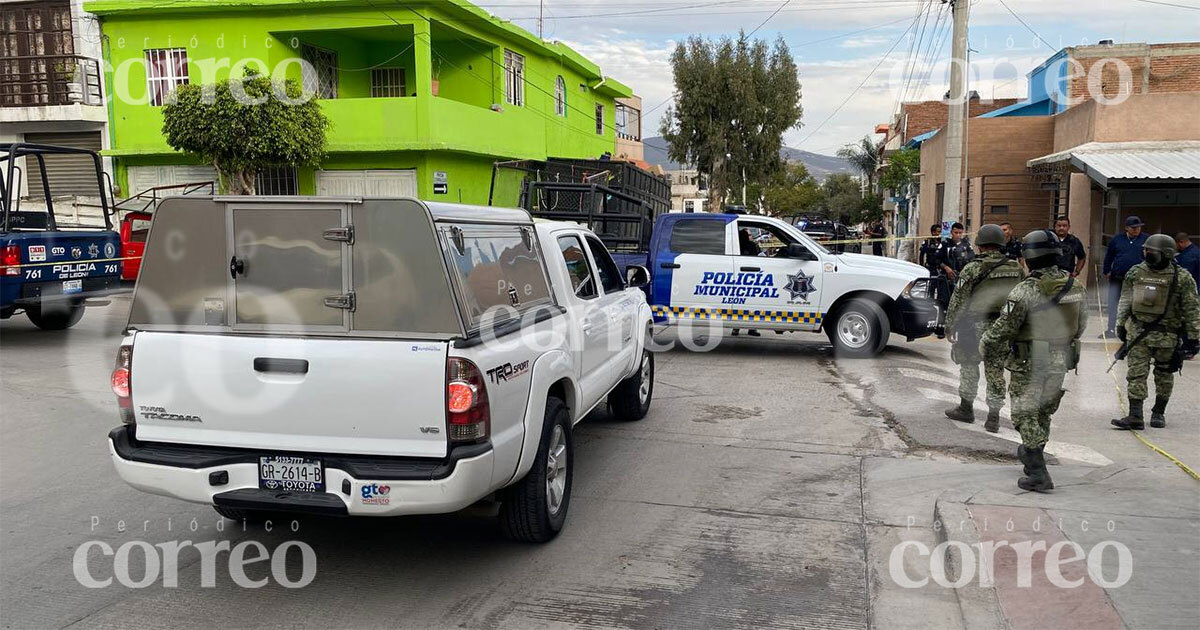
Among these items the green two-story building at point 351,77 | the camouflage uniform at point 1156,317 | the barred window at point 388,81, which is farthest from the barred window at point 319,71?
the camouflage uniform at point 1156,317

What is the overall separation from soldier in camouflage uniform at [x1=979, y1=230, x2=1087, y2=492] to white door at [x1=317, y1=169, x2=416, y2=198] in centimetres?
1864

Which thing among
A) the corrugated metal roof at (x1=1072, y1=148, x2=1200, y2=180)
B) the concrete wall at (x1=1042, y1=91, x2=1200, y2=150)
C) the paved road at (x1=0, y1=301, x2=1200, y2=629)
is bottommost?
the paved road at (x1=0, y1=301, x2=1200, y2=629)

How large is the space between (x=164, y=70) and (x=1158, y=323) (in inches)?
935

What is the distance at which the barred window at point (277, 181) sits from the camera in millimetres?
23650

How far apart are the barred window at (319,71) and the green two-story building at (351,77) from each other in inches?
1.6

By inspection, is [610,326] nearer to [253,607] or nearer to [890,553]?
[890,553]

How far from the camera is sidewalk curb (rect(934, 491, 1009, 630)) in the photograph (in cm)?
420

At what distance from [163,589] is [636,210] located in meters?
11.9

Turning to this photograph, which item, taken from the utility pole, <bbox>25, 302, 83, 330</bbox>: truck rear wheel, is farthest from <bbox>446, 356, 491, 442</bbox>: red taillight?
the utility pole

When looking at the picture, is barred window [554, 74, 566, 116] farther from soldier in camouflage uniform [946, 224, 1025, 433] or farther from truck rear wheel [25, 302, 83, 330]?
soldier in camouflage uniform [946, 224, 1025, 433]

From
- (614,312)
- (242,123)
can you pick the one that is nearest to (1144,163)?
(614,312)

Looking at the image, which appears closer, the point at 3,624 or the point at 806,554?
the point at 3,624

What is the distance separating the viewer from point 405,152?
22781mm

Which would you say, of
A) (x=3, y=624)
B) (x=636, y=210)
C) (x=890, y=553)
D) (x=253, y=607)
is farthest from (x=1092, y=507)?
(x=636, y=210)
